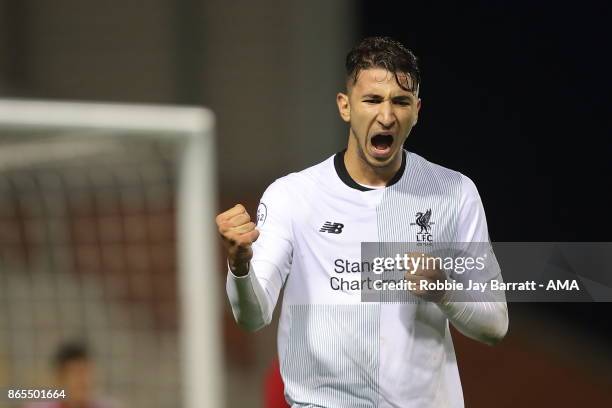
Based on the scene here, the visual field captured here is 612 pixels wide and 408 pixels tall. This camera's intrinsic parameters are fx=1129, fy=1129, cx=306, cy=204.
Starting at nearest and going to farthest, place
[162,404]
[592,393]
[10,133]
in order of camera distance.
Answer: [10,133] < [162,404] < [592,393]

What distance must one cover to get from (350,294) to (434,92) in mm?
3887

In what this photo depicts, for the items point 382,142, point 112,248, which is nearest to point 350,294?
point 382,142

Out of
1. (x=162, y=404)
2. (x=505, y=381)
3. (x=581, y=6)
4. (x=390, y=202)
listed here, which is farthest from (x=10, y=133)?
(x=505, y=381)

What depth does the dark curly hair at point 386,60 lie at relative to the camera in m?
2.23

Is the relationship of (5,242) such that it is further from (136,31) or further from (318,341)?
(136,31)

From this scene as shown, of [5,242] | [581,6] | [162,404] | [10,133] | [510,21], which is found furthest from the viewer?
[510,21]

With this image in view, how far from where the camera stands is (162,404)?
3.98 meters

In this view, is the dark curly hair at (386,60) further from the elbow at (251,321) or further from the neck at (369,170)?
the elbow at (251,321)

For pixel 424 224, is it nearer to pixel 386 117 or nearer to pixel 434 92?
pixel 386 117

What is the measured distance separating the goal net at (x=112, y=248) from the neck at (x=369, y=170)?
1.29 meters

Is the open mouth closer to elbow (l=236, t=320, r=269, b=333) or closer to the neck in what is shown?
the neck

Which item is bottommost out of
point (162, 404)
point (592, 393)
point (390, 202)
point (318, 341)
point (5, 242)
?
point (592, 393)

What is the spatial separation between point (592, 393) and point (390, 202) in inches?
186

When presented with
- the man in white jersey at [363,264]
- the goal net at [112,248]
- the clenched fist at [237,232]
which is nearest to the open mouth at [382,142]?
the man in white jersey at [363,264]
